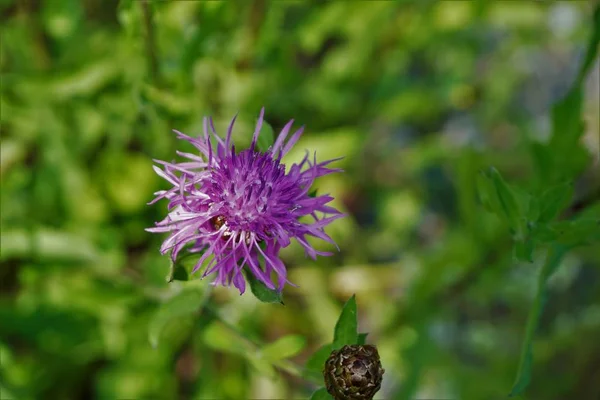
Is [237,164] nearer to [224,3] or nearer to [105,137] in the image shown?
[224,3]

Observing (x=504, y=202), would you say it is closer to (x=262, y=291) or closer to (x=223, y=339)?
(x=262, y=291)

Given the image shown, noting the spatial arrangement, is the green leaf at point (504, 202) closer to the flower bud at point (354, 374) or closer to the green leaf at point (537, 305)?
the green leaf at point (537, 305)

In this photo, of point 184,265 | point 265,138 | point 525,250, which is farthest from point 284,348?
point 525,250

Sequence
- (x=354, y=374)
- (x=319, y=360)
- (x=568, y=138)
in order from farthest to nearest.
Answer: (x=568, y=138) < (x=319, y=360) < (x=354, y=374)

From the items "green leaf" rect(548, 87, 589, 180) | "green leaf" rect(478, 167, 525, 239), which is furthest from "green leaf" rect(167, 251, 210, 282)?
"green leaf" rect(548, 87, 589, 180)

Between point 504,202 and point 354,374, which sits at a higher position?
point 504,202

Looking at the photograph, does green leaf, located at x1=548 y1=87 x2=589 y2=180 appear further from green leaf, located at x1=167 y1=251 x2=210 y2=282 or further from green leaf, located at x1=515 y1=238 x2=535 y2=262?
green leaf, located at x1=167 y1=251 x2=210 y2=282

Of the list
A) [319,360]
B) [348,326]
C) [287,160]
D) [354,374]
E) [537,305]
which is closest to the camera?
[354,374]

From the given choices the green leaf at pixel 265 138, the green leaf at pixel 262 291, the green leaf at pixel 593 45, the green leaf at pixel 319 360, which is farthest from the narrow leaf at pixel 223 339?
the green leaf at pixel 593 45
